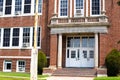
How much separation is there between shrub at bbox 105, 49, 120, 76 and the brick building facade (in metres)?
1.19

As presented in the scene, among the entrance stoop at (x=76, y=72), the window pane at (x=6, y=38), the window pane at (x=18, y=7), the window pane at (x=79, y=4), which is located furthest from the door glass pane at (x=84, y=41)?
the window pane at (x=6, y=38)

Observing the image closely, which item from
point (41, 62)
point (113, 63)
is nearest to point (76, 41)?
point (41, 62)

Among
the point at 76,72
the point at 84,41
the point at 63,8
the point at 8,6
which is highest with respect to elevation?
the point at 8,6

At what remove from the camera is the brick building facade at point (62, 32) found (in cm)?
3397

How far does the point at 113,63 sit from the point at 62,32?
6.69 m

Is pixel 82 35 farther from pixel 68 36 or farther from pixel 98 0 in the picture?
pixel 98 0

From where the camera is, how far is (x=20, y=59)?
37406mm

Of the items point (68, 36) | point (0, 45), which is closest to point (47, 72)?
point (68, 36)

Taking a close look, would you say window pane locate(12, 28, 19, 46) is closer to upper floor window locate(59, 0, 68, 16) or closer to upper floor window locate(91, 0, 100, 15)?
upper floor window locate(59, 0, 68, 16)

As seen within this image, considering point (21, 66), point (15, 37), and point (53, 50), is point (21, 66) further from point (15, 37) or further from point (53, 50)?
point (53, 50)

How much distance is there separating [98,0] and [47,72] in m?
9.86

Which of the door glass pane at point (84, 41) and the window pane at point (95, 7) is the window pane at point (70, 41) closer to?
the door glass pane at point (84, 41)

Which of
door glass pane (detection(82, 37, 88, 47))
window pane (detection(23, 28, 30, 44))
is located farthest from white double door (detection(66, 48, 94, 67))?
window pane (detection(23, 28, 30, 44))

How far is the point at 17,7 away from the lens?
39.1m
